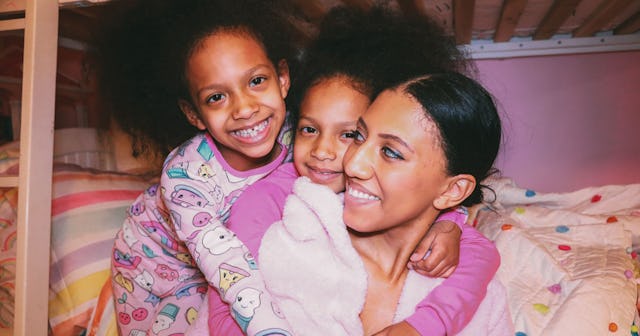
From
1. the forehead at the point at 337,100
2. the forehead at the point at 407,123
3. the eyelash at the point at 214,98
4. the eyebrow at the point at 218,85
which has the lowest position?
the forehead at the point at 407,123

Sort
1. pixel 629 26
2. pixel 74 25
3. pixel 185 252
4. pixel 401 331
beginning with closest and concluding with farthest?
pixel 401 331 < pixel 185 252 < pixel 74 25 < pixel 629 26

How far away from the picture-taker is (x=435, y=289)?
112cm

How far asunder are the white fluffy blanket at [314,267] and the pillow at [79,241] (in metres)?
0.80

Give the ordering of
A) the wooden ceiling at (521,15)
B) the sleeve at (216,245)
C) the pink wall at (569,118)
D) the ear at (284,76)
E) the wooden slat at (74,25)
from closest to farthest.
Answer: the sleeve at (216,245) < the ear at (284,76) < the wooden slat at (74,25) < the wooden ceiling at (521,15) < the pink wall at (569,118)

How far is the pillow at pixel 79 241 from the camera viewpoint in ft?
4.74

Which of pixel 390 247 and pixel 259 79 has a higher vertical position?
pixel 259 79

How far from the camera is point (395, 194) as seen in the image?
40.4 inches

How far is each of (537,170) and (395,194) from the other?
2466 millimetres

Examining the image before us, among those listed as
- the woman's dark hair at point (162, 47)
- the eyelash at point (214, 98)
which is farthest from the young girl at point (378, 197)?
the woman's dark hair at point (162, 47)

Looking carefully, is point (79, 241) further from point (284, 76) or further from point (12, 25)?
point (284, 76)

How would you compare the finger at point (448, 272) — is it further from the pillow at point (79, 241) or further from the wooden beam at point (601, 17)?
the wooden beam at point (601, 17)

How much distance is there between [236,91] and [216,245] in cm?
41

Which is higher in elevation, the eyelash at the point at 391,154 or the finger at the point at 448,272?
the eyelash at the point at 391,154

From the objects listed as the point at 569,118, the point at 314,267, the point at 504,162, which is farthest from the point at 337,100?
the point at 569,118
